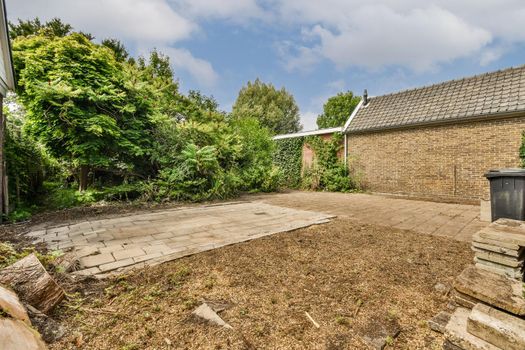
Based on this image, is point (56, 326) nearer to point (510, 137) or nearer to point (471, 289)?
point (471, 289)

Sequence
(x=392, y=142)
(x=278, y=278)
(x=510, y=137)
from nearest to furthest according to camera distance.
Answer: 1. (x=278, y=278)
2. (x=510, y=137)
3. (x=392, y=142)

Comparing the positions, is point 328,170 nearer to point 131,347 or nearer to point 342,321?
point 342,321

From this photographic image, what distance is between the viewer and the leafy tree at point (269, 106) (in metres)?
28.9

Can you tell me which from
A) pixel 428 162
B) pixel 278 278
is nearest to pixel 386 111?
pixel 428 162

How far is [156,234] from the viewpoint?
3711mm

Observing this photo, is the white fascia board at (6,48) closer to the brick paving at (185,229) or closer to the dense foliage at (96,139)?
the dense foliage at (96,139)

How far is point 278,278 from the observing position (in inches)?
89.8

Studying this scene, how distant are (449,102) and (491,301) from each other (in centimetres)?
1030

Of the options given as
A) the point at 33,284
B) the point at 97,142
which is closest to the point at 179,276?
the point at 33,284

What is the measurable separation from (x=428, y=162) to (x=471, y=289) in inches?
365

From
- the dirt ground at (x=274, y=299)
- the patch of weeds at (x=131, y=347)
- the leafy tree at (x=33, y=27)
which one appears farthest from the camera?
the leafy tree at (x=33, y=27)

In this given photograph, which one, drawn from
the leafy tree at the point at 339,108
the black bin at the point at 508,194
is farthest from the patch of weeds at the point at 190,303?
the leafy tree at the point at 339,108

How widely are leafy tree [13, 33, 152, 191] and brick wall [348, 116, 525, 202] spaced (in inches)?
365

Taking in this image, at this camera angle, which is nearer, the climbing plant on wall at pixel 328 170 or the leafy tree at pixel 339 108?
the climbing plant on wall at pixel 328 170
